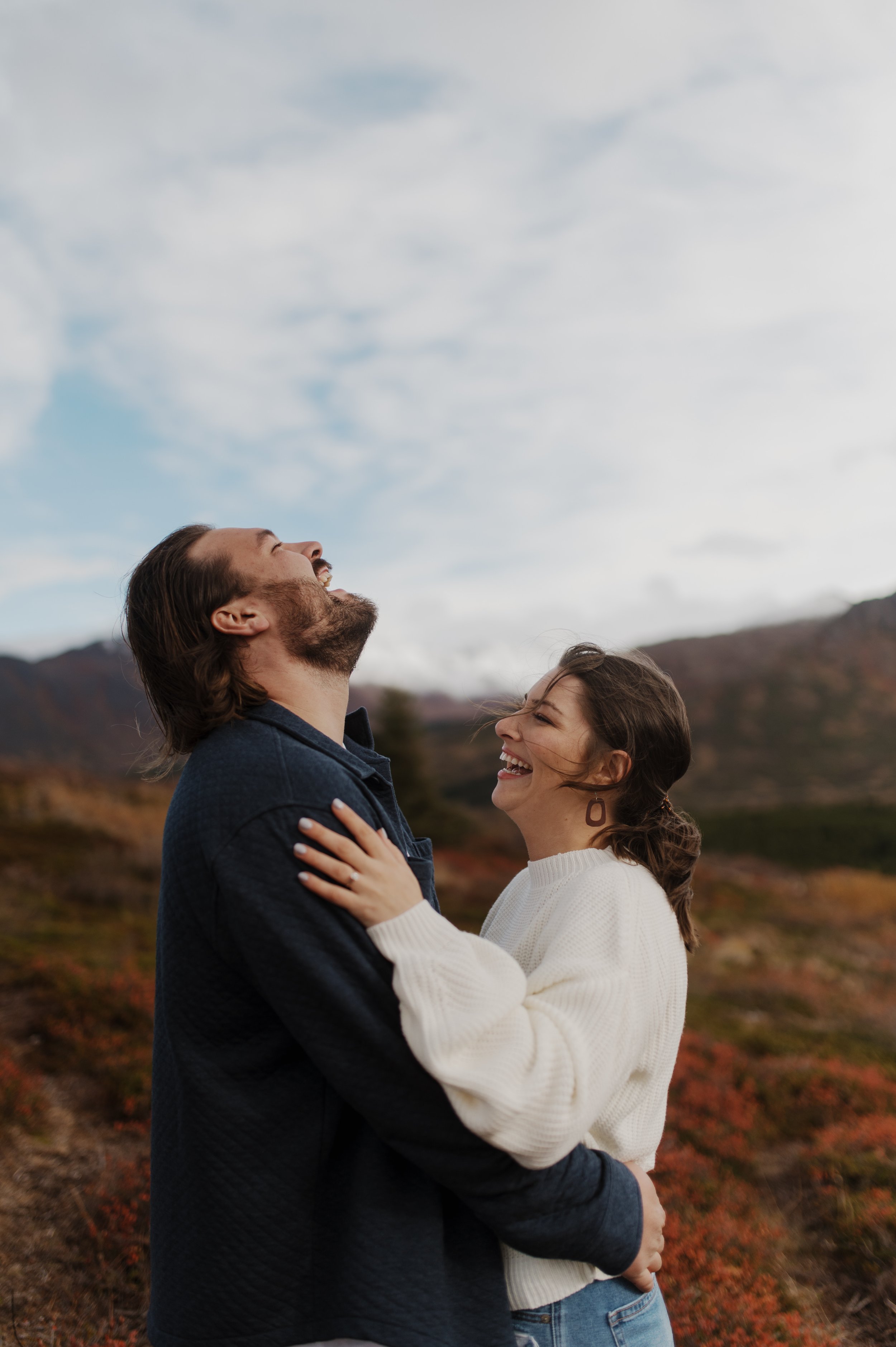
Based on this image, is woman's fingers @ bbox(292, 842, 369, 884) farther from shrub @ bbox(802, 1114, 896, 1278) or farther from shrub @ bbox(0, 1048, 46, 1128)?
shrub @ bbox(802, 1114, 896, 1278)

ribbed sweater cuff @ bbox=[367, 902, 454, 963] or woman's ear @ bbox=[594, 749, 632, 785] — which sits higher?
woman's ear @ bbox=[594, 749, 632, 785]

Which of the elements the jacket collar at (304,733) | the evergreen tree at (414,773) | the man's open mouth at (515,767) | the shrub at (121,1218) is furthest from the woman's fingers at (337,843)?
the evergreen tree at (414,773)

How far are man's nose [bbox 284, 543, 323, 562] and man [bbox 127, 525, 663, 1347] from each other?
0.74 meters

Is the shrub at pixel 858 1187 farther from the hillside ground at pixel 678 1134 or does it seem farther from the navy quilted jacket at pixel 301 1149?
the navy quilted jacket at pixel 301 1149

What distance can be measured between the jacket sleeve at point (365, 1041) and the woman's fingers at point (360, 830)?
0.09 m

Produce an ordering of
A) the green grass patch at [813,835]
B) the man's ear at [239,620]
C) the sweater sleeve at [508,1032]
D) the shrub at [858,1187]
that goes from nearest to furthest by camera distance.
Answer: the sweater sleeve at [508,1032] → the man's ear at [239,620] → the shrub at [858,1187] → the green grass patch at [813,835]

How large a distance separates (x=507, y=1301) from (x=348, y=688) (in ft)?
4.61

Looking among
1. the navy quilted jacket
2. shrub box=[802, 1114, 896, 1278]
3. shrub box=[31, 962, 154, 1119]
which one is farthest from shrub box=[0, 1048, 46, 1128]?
shrub box=[802, 1114, 896, 1278]

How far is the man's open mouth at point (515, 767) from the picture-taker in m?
2.28

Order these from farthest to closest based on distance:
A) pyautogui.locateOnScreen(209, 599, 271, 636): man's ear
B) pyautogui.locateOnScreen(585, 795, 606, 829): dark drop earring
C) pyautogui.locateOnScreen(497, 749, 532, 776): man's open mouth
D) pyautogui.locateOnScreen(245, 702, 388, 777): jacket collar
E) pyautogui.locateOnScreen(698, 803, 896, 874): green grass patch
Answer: pyautogui.locateOnScreen(698, 803, 896, 874): green grass patch < pyautogui.locateOnScreen(497, 749, 532, 776): man's open mouth < pyautogui.locateOnScreen(585, 795, 606, 829): dark drop earring < pyautogui.locateOnScreen(209, 599, 271, 636): man's ear < pyautogui.locateOnScreen(245, 702, 388, 777): jacket collar

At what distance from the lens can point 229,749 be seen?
5.74ft

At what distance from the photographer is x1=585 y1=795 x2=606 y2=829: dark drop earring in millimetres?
2172

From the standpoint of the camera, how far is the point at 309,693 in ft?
6.91

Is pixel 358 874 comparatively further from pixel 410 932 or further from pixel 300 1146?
pixel 300 1146
